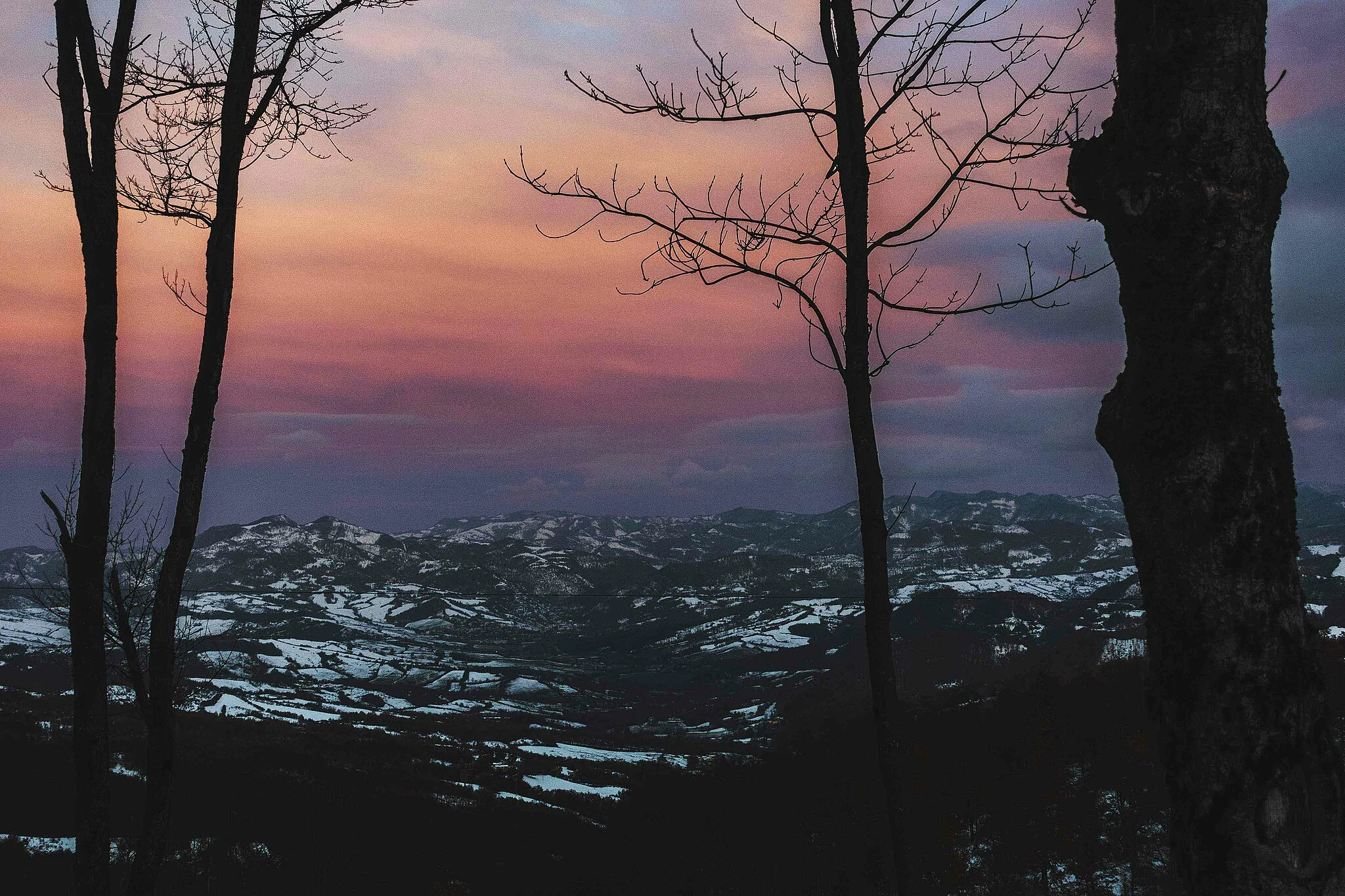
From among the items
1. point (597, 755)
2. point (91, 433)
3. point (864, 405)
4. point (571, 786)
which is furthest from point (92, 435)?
point (597, 755)

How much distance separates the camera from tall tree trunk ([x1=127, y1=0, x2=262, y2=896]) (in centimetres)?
958

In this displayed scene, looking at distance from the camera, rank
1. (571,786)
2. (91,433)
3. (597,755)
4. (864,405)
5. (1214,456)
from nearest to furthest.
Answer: (1214,456), (864,405), (91,433), (571,786), (597,755)

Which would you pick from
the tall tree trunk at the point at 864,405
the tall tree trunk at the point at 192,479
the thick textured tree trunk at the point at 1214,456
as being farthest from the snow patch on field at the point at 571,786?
the thick textured tree trunk at the point at 1214,456

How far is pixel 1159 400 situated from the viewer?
357cm

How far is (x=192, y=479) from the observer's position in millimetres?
9898

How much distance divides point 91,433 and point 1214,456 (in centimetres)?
1045

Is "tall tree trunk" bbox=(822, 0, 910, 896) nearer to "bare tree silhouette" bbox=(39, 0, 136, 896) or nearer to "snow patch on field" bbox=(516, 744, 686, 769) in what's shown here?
"bare tree silhouette" bbox=(39, 0, 136, 896)

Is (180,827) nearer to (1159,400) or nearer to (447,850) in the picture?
(447,850)

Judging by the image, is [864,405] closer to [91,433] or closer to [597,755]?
[91,433]

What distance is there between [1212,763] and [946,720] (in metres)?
119

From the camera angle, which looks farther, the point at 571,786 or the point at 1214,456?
the point at 571,786

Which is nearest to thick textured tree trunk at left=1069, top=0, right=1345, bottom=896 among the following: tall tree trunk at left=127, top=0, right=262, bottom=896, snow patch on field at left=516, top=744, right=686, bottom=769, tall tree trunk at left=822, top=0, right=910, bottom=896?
tall tree trunk at left=822, top=0, right=910, bottom=896

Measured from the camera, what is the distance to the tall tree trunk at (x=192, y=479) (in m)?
9.58

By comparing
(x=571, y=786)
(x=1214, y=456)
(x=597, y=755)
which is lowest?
(x=597, y=755)
